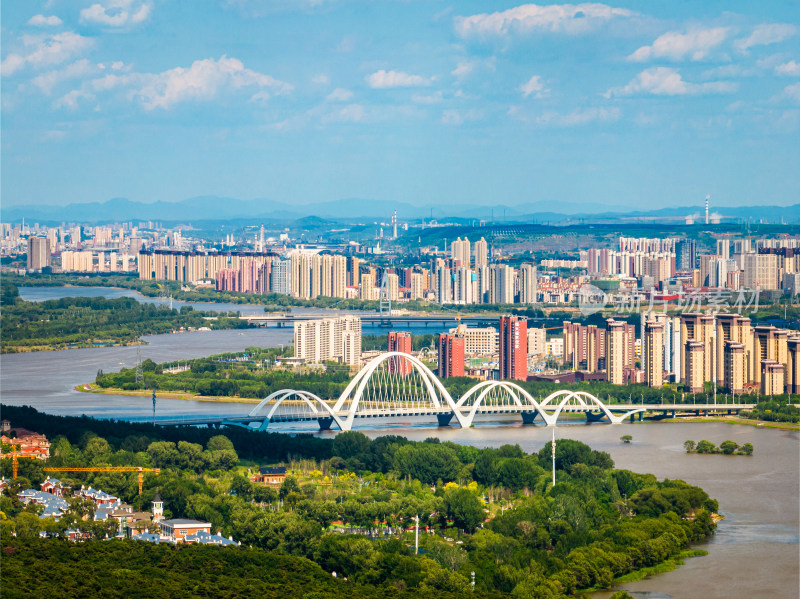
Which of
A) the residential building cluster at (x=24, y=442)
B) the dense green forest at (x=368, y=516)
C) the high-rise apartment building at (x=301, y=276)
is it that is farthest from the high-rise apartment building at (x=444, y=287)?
the residential building cluster at (x=24, y=442)

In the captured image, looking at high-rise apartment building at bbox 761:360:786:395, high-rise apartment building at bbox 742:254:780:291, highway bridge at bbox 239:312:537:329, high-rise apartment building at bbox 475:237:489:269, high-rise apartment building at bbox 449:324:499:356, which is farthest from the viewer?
high-rise apartment building at bbox 475:237:489:269

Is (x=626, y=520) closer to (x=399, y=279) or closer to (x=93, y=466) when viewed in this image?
(x=93, y=466)

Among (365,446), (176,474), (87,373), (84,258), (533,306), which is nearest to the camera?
(176,474)

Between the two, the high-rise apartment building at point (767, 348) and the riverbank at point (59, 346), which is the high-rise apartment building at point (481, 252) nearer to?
the riverbank at point (59, 346)

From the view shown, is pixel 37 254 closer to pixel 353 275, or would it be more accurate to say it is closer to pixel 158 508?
pixel 353 275

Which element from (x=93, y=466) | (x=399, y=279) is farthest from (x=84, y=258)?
(x=93, y=466)

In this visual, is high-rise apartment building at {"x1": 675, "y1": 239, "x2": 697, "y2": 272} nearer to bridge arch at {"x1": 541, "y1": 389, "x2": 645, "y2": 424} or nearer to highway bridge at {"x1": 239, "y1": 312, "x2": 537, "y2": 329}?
highway bridge at {"x1": 239, "y1": 312, "x2": 537, "y2": 329}

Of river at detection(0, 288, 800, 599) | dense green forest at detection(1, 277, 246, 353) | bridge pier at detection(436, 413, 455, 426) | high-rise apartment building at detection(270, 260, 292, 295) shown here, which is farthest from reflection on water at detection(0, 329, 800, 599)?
high-rise apartment building at detection(270, 260, 292, 295)
